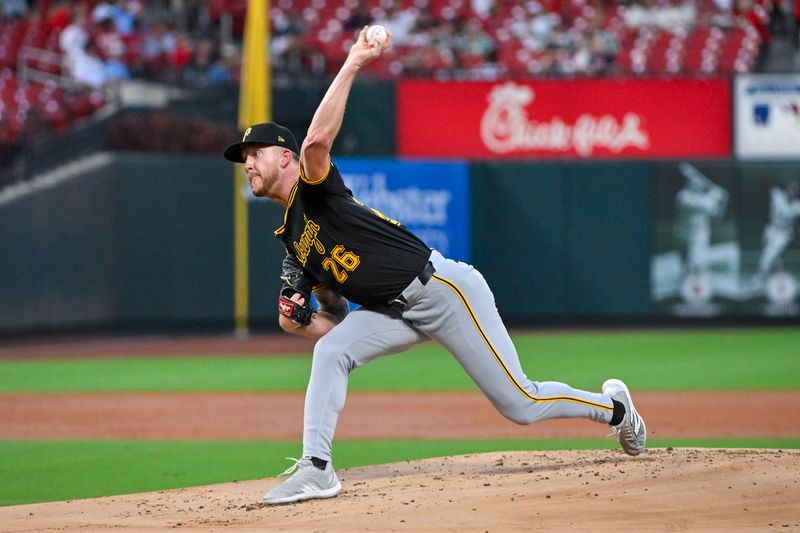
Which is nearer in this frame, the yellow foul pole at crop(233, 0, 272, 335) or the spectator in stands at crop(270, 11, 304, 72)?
the yellow foul pole at crop(233, 0, 272, 335)

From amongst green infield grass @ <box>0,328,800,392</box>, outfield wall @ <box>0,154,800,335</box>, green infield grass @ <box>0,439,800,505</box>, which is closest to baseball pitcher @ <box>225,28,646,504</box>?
green infield grass @ <box>0,439,800,505</box>

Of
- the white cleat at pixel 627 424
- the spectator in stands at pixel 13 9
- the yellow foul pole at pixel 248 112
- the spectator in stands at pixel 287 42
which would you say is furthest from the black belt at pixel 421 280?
the spectator in stands at pixel 13 9

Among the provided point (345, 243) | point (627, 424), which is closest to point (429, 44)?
point (627, 424)

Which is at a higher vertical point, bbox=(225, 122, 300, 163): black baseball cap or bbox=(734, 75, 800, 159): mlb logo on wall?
bbox=(734, 75, 800, 159): mlb logo on wall

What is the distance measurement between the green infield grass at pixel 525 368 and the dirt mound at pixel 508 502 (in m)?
4.79

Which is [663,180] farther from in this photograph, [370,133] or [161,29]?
[161,29]

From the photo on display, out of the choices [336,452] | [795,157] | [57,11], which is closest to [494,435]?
[336,452]

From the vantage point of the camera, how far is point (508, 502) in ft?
17.6

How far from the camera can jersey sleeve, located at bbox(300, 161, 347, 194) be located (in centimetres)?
539

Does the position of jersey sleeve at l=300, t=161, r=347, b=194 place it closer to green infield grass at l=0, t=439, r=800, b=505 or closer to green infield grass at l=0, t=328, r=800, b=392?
green infield grass at l=0, t=439, r=800, b=505

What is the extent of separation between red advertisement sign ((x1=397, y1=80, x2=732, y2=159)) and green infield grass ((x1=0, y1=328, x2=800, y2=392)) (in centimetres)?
387

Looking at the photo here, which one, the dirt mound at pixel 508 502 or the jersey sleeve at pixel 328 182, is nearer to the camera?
the dirt mound at pixel 508 502

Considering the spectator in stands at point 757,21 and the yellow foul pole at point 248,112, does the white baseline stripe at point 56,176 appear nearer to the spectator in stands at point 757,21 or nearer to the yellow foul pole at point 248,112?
the yellow foul pole at point 248,112

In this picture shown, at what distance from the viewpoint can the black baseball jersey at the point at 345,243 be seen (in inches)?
217
